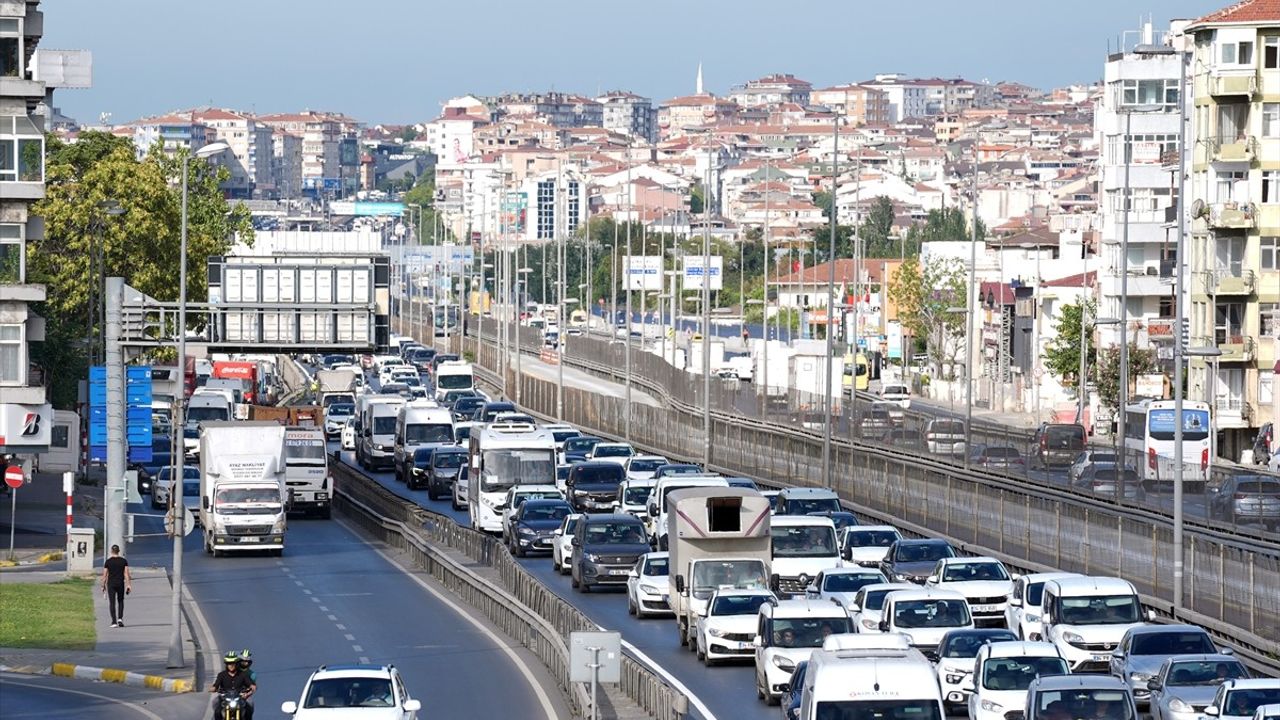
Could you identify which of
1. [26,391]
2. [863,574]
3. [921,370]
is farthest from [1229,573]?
[921,370]

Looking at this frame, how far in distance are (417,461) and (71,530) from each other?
2621cm

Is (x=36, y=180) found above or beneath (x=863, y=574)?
above

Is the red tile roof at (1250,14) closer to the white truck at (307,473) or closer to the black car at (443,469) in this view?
the black car at (443,469)

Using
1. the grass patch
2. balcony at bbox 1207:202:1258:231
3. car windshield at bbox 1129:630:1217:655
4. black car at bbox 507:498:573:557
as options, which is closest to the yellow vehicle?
balcony at bbox 1207:202:1258:231

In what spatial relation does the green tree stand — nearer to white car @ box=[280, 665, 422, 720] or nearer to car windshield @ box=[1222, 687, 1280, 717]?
white car @ box=[280, 665, 422, 720]

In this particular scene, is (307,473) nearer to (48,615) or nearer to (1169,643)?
(48,615)

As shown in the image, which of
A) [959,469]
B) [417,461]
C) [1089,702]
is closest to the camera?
[1089,702]

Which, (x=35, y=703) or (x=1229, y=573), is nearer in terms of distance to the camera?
(x=35, y=703)

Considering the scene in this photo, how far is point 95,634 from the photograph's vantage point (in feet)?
141

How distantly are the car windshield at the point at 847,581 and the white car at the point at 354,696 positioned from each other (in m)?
13.2

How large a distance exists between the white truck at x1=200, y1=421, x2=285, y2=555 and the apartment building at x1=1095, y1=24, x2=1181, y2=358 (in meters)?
54.7

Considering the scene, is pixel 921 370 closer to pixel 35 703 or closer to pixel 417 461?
pixel 417 461

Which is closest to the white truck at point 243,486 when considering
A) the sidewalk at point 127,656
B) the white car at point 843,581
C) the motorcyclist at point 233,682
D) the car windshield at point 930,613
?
the sidewalk at point 127,656

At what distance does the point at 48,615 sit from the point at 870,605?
16347mm
